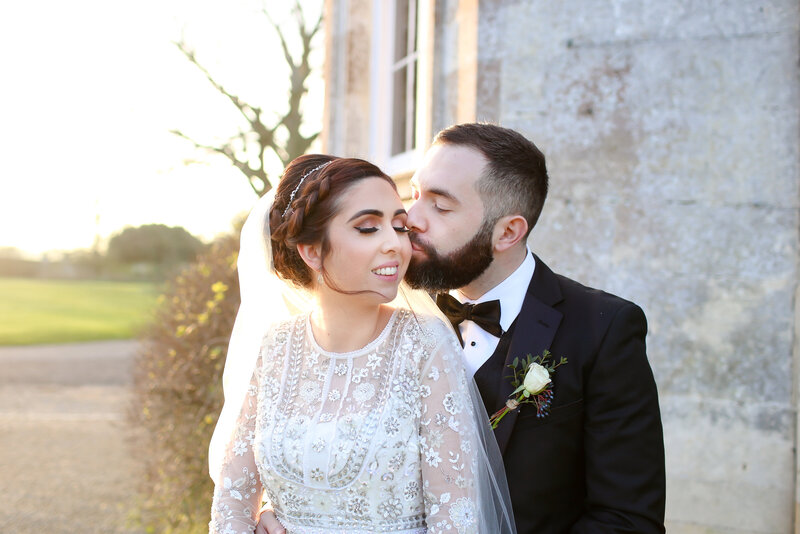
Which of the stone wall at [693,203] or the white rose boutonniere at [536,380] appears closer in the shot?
the white rose boutonniere at [536,380]

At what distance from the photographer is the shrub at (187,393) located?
18.0 ft

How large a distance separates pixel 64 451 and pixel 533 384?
25.6ft

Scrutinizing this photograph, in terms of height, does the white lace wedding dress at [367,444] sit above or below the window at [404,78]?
below

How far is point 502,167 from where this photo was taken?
2.44m

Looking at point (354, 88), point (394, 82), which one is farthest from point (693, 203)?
point (354, 88)

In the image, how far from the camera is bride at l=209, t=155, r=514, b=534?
207 centimetres

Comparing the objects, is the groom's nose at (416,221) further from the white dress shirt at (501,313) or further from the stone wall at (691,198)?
the stone wall at (691,198)

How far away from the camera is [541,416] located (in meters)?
2.20

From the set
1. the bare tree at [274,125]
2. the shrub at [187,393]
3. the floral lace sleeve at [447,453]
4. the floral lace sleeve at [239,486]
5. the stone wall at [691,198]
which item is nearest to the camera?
the floral lace sleeve at [447,453]

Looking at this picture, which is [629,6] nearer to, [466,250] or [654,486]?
[466,250]

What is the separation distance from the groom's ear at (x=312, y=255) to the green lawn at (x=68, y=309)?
15.2 metres

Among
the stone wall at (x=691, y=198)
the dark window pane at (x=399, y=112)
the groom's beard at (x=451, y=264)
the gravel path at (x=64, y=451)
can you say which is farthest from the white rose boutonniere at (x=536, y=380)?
the gravel path at (x=64, y=451)

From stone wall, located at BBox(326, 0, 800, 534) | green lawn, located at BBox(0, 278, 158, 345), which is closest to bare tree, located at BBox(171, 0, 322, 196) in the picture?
green lawn, located at BBox(0, 278, 158, 345)

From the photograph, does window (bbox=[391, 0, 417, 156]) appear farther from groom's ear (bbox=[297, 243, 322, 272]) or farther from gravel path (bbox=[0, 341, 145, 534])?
gravel path (bbox=[0, 341, 145, 534])
